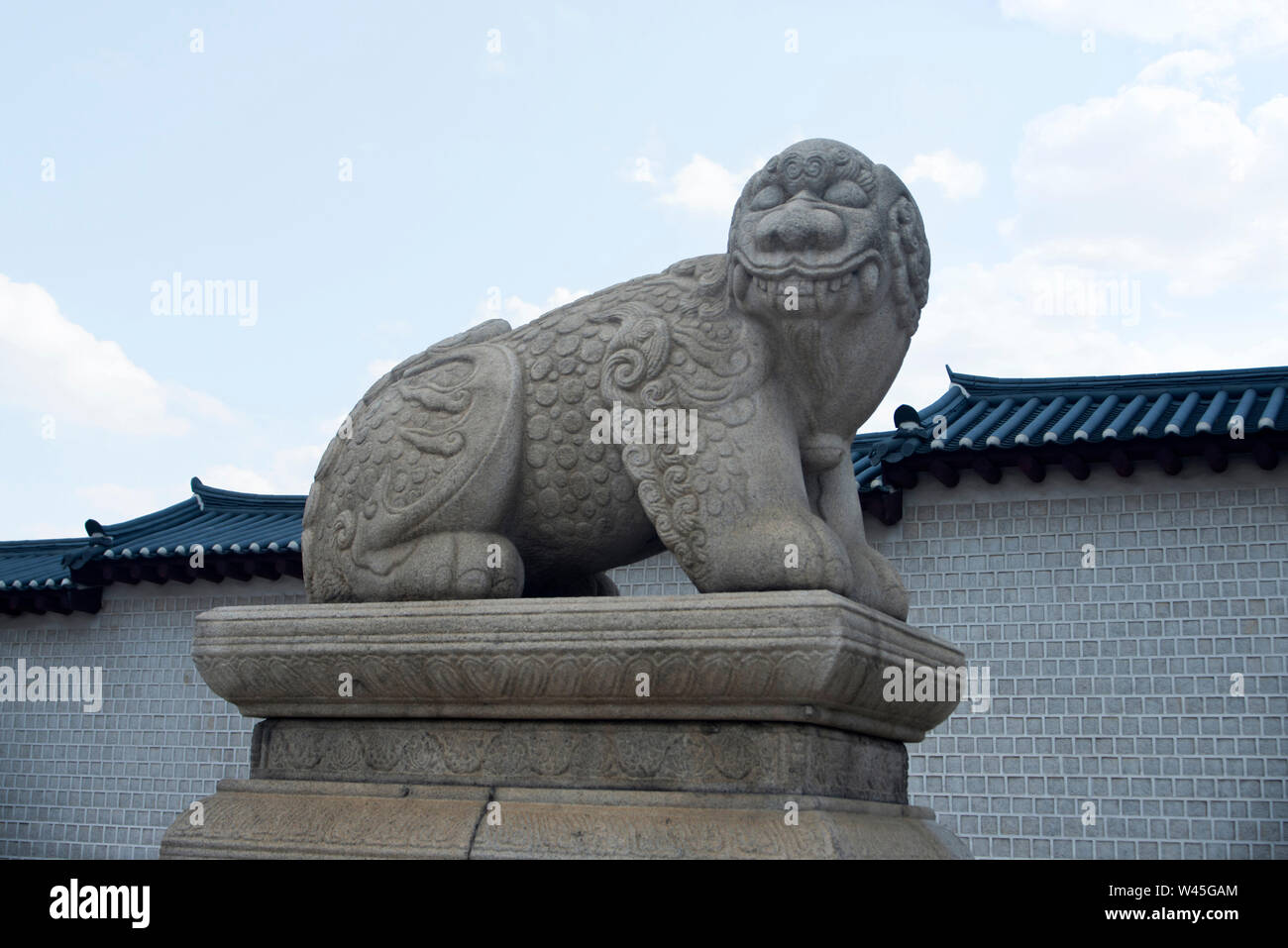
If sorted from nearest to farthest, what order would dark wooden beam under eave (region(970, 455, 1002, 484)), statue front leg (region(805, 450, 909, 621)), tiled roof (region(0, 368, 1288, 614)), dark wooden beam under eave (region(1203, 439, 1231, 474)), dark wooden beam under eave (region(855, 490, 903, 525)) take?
statue front leg (region(805, 450, 909, 621)), dark wooden beam under eave (region(1203, 439, 1231, 474)), tiled roof (region(0, 368, 1288, 614)), dark wooden beam under eave (region(970, 455, 1002, 484)), dark wooden beam under eave (region(855, 490, 903, 525))

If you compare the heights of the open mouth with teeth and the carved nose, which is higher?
the carved nose

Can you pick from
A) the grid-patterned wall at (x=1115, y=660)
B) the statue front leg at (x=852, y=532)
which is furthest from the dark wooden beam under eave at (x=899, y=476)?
the statue front leg at (x=852, y=532)

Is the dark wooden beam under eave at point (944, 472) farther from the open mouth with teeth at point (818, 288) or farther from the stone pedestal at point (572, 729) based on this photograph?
the open mouth with teeth at point (818, 288)

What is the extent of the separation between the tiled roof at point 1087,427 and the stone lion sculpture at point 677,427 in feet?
15.8

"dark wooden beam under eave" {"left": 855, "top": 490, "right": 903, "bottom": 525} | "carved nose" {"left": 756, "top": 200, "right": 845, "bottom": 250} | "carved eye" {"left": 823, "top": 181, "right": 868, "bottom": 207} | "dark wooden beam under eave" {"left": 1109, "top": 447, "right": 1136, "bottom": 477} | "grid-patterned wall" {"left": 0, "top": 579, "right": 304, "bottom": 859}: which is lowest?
"grid-patterned wall" {"left": 0, "top": 579, "right": 304, "bottom": 859}

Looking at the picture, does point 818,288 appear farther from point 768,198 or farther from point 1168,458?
point 1168,458

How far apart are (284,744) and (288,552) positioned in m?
6.64

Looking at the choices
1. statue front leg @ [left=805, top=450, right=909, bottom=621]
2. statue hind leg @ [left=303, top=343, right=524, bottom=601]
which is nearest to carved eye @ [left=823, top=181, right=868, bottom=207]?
statue front leg @ [left=805, top=450, right=909, bottom=621]


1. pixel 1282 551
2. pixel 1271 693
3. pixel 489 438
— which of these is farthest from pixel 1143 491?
pixel 489 438

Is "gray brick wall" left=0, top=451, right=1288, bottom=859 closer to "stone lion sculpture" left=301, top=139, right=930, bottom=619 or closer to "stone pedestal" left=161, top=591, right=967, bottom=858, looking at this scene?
"stone pedestal" left=161, top=591, right=967, bottom=858

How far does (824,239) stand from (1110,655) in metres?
5.69

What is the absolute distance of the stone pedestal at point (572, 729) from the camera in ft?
9.13

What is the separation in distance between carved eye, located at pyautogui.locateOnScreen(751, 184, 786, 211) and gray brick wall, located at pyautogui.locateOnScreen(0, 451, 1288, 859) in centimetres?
550

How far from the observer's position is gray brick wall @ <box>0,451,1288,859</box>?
7.53 metres
